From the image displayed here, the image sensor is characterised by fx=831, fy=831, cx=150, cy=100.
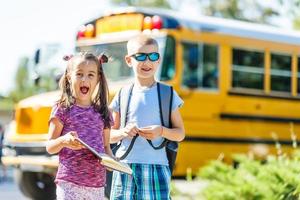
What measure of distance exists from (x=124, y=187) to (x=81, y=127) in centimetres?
45

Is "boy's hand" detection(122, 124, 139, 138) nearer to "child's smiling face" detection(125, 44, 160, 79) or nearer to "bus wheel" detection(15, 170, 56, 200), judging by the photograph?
"child's smiling face" detection(125, 44, 160, 79)

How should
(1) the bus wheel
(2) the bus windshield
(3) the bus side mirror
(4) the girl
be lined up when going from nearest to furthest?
(4) the girl, (2) the bus windshield, (1) the bus wheel, (3) the bus side mirror

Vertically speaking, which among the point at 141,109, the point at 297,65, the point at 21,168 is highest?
the point at 297,65

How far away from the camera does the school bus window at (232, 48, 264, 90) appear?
10.7 meters

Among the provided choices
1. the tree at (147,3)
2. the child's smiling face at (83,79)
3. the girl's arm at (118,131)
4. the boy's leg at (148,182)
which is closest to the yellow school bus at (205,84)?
the girl's arm at (118,131)

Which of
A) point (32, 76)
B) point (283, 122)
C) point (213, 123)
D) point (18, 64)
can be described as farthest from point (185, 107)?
point (18, 64)

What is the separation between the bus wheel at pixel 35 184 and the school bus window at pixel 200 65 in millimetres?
2091

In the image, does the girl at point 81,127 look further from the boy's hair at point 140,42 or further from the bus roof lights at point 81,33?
the bus roof lights at point 81,33

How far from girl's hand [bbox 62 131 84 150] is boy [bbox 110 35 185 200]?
1.36ft

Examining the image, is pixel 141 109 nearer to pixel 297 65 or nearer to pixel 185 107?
pixel 185 107

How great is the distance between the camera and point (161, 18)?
32.4 ft

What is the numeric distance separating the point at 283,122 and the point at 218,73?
50.4 inches

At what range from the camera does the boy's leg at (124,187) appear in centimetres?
415

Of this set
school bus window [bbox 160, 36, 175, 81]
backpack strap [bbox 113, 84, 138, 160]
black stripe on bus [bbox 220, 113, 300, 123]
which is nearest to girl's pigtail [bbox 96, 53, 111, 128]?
backpack strap [bbox 113, 84, 138, 160]
